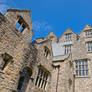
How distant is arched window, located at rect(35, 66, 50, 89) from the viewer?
1216 centimetres

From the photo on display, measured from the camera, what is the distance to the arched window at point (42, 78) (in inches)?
479

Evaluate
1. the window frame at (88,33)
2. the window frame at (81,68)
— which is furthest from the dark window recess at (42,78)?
the window frame at (88,33)

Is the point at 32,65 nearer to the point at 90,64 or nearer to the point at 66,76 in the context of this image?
the point at 66,76

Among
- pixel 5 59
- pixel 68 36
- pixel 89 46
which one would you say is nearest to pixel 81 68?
pixel 89 46

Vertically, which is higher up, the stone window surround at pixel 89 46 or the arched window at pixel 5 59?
the stone window surround at pixel 89 46

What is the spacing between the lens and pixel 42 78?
12.8 metres

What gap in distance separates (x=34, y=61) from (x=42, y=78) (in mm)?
2554

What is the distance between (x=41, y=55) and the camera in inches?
515

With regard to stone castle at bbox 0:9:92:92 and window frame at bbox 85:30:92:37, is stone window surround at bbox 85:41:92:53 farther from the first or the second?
window frame at bbox 85:30:92:37

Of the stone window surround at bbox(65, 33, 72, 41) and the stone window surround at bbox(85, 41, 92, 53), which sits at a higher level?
the stone window surround at bbox(65, 33, 72, 41)

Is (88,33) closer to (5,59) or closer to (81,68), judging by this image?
(81,68)

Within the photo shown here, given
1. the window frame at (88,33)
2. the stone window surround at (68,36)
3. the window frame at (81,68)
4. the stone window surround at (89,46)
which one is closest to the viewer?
the window frame at (81,68)

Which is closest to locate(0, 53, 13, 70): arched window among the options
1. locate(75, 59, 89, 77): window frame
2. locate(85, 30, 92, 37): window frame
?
locate(75, 59, 89, 77): window frame

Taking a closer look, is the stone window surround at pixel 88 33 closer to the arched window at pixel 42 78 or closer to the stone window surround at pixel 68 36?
the stone window surround at pixel 68 36
